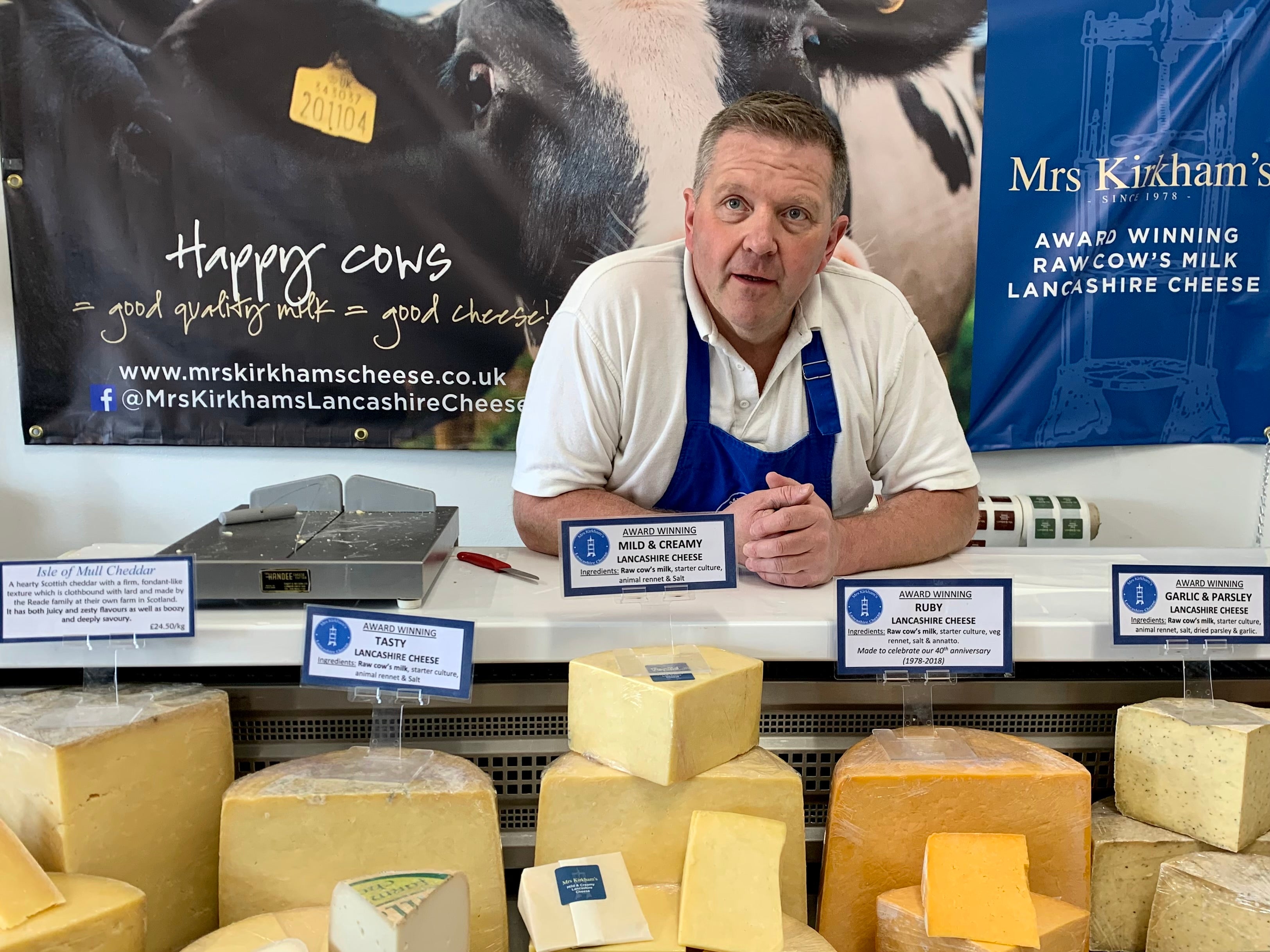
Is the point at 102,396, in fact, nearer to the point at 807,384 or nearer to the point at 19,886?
the point at 807,384

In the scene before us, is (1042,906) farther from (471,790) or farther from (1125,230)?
(1125,230)

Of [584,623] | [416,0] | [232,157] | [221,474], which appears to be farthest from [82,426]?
[584,623]

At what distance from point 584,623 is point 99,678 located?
0.57 metres

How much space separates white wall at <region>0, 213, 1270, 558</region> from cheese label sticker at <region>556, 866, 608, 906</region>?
254 centimetres

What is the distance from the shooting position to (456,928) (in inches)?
36.2

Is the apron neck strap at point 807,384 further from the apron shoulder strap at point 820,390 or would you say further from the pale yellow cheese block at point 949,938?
the pale yellow cheese block at point 949,938

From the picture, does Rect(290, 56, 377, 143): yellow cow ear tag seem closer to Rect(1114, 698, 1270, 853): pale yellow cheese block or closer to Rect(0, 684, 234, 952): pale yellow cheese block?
Rect(0, 684, 234, 952): pale yellow cheese block

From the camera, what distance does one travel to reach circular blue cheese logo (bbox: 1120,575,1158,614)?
1159mm

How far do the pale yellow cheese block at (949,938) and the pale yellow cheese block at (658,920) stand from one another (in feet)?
0.75

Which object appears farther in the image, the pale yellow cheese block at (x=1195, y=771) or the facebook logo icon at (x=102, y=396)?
the facebook logo icon at (x=102, y=396)

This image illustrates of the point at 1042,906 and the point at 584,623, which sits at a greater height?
the point at 584,623

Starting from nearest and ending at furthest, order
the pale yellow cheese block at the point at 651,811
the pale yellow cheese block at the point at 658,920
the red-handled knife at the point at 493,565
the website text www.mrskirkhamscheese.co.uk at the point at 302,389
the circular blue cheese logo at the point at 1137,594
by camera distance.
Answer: the pale yellow cheese block at the point at 658,920, the pale yellow cheese block at the point at 651,811, the circular blue cheese logo at the point at 1137,594, the red-handled knife at the point at 493,565, the website text www.mrskirkhamscheese.co.uk at the point at 302,389

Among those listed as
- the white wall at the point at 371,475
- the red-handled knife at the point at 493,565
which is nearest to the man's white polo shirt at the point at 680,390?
the red-handled knife at the point at 493,565

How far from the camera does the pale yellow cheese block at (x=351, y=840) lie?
102cm
